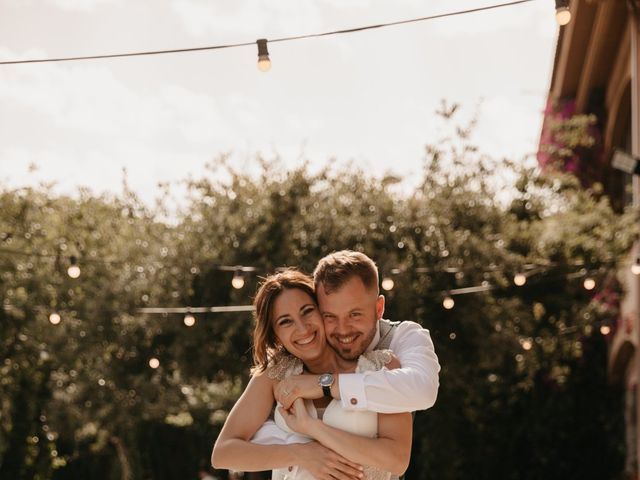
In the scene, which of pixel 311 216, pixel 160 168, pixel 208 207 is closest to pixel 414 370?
pixel 311 216

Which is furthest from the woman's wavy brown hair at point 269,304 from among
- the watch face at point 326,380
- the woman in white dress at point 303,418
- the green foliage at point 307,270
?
the green foliage at point 307,270

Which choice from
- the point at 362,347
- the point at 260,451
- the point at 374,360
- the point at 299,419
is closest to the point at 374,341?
the point at 362,347

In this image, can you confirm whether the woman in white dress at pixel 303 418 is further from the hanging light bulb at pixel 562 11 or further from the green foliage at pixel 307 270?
the green foliage at pixel 307 270

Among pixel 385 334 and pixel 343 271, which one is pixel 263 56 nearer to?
pixel 385 334

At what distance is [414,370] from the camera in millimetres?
2854

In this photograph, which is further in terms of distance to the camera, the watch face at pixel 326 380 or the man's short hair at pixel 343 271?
the man's short hair at pixel 343 271

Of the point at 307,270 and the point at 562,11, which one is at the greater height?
the point at 562,11

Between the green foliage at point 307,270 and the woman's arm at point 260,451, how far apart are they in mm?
9904

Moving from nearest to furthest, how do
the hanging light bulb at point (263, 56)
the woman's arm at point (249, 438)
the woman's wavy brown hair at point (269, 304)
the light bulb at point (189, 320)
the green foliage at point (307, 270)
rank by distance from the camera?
the woman's arm at point (249, 438) → the woman's wavy brown hair at point (269, 304) → the hanging light bulb at point (263, 56) → the light bulb at point (189, 320) → the green foliage at point (307, 270)

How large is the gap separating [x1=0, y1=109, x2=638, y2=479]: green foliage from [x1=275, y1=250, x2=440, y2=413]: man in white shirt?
9841 mm

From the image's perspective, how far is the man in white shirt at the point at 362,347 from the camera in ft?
9.05

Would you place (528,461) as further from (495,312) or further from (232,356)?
(232,356)

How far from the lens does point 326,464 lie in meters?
2.78

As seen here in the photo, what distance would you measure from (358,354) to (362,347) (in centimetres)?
2
